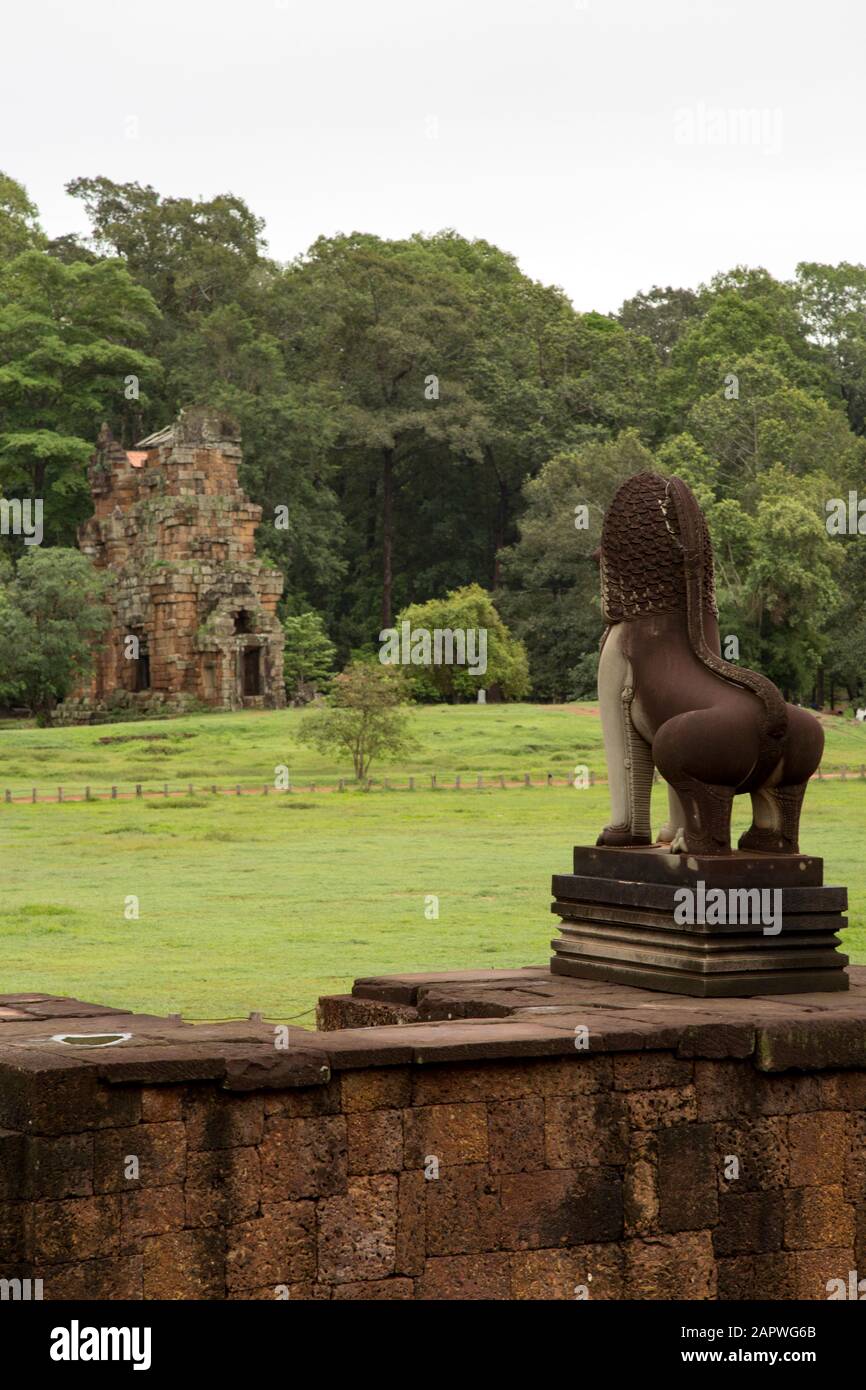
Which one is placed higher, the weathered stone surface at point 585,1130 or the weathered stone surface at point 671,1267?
the weathered stone surface at point 585,1130

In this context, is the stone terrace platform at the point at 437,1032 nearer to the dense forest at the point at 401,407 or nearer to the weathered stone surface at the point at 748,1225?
the weathered stone surface at the point at 748,1225

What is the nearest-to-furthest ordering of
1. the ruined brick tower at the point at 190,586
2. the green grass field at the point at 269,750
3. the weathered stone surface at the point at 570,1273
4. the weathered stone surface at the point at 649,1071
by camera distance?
the weathered stone surface at the point at 570,1273 < the weathered stone surface at the point at 649,1071 < the green grass field at the point at 269,750 < the ruined brick tower at the point at 190,586

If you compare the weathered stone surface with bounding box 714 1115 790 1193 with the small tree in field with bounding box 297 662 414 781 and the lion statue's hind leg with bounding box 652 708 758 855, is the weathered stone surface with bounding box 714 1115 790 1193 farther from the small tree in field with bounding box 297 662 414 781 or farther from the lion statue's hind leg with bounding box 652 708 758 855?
the small tree in field with bounding box 297 662 414 781

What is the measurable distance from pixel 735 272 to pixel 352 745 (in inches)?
1957

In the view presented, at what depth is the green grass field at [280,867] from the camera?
14.8 m

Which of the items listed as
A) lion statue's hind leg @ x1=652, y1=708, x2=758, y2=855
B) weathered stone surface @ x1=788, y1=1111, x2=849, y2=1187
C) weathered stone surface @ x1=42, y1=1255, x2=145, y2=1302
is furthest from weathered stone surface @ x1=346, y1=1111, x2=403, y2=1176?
lion statue's hind leg @ x1=652, y1=708, x2=758, y2=855

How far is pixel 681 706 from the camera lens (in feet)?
26.0

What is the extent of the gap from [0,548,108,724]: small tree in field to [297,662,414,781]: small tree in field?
12871mm

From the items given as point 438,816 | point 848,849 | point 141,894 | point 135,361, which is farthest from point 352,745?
point 135,361

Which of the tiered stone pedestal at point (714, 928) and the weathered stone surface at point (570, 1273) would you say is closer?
the weathered stone surface at point (570, 1273)

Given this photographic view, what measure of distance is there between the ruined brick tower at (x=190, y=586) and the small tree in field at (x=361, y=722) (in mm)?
14803

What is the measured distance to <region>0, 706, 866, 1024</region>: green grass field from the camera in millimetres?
14844

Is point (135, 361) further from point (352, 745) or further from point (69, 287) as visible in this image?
point (352, 745)

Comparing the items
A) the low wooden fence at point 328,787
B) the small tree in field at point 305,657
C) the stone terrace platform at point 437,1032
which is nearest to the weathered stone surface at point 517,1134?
the stone terrace platform at point 437,1032
